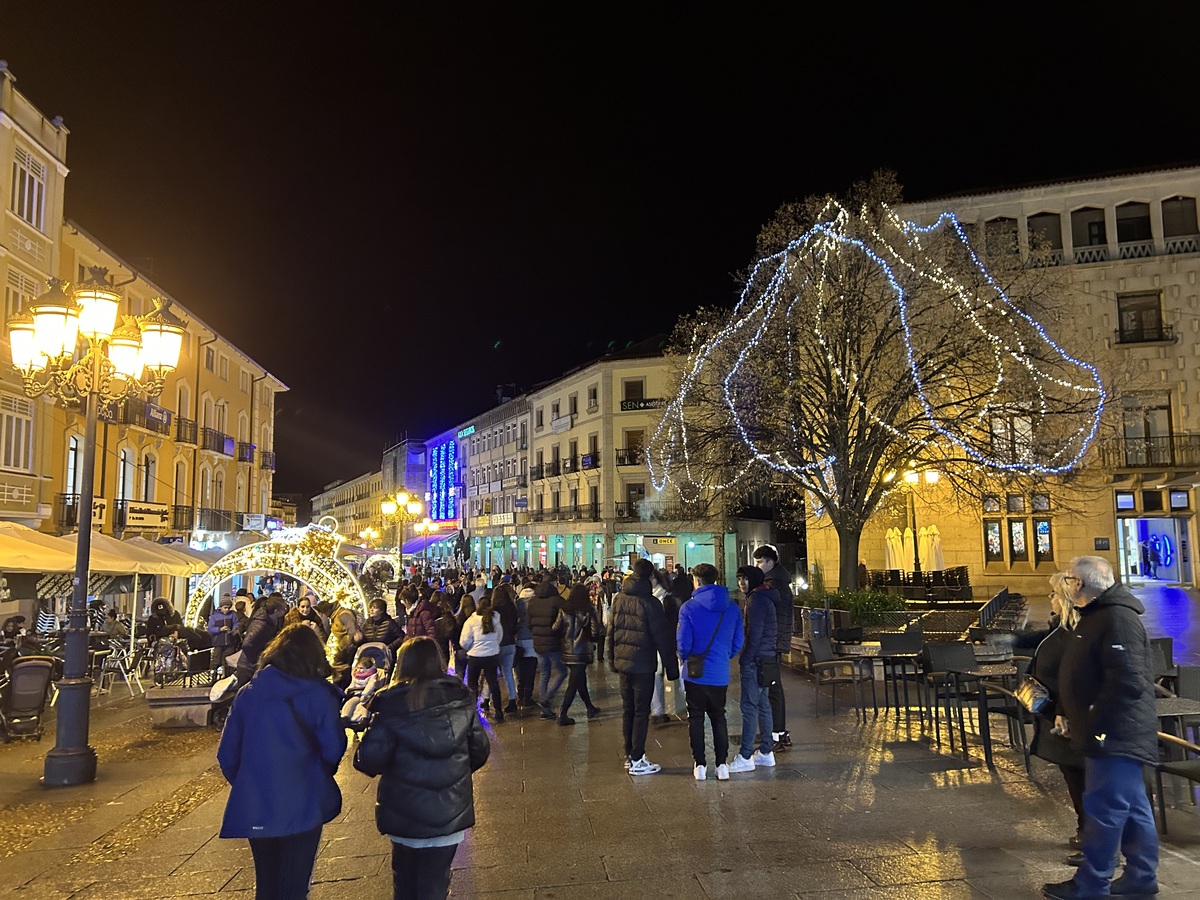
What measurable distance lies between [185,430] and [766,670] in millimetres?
26923

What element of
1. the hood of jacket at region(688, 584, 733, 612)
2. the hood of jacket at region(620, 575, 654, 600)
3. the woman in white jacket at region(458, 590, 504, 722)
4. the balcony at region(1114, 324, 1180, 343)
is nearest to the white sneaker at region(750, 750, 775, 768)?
the hood of jacket at region(688, 584, 733, 612)

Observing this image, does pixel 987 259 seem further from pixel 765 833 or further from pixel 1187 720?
pixel 765 833

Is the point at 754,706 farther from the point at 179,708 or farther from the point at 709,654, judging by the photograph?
the point at 179,708

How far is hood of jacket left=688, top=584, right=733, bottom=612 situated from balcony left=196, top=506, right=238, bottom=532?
27.5m

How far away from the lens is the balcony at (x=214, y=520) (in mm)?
30188

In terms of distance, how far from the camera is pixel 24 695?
8.87m

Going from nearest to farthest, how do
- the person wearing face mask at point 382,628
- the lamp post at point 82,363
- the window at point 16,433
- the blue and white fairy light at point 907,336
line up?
the lamp post at point 82,363
the person wearing face mask at point 382,628
the blue and white fairy light at point 907,336
the window at point 16,433

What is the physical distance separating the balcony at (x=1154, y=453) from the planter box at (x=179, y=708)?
1017 inches

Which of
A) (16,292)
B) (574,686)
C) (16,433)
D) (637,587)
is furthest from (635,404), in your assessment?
(637,587)

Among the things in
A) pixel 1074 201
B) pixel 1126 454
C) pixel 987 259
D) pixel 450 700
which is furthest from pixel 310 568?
pixel 1074 201

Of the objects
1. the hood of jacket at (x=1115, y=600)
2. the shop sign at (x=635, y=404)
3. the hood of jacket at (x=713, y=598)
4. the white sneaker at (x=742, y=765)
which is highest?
the shop sign at (x=635, y=404)

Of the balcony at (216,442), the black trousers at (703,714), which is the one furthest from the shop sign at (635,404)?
the black trousers at (703,714)

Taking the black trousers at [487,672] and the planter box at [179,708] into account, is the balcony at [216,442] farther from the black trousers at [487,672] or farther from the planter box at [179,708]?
the black trousers at [487,672]

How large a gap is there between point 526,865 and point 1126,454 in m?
27.9
